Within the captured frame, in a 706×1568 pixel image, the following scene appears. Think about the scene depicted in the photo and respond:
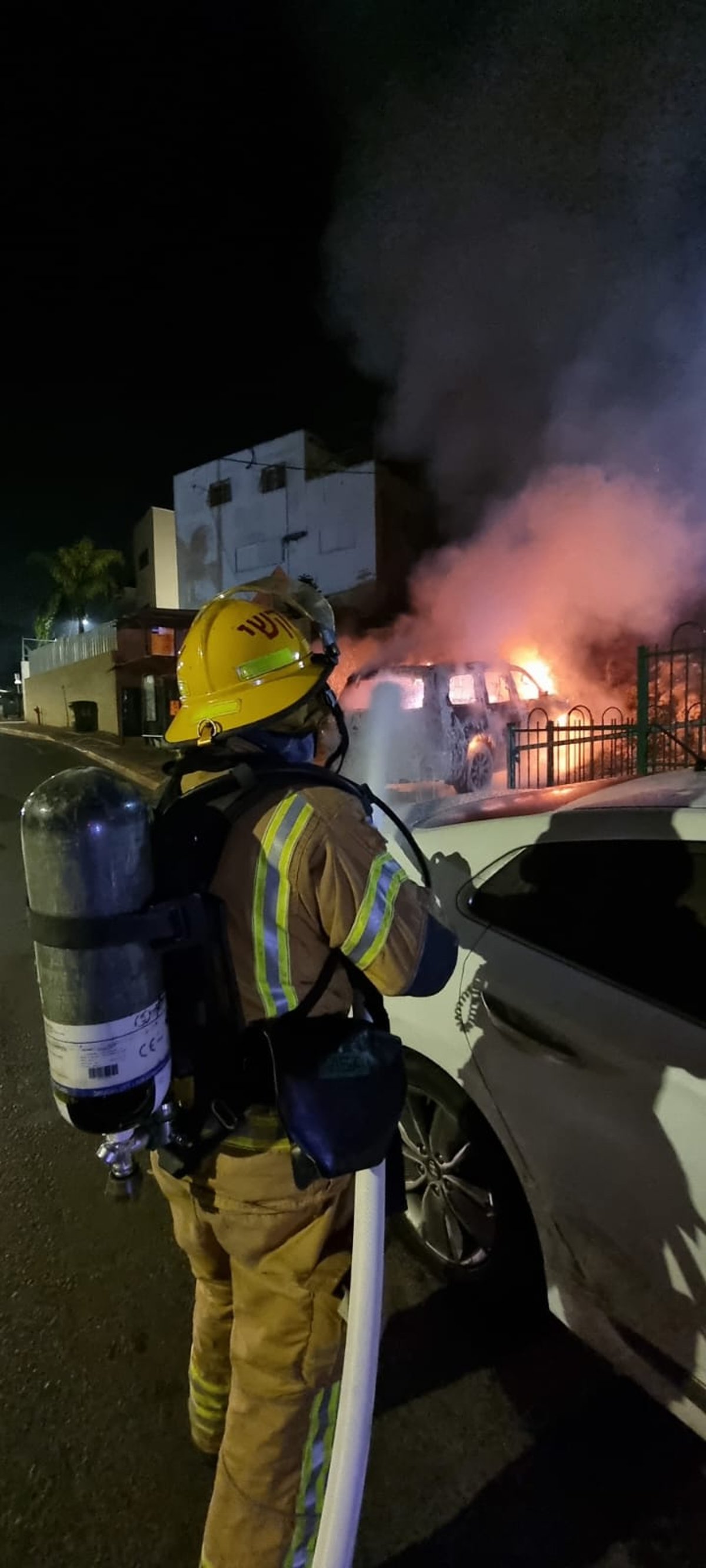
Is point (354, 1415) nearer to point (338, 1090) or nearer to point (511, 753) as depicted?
point (338, 1090)

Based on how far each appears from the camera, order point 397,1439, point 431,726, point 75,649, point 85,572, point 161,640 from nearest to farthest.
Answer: point 397,1439 → point 431,726 → point 161,640 → point 75,649 → point 85,572

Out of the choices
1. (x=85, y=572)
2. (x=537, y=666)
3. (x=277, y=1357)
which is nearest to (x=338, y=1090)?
(x=277, y=1357)

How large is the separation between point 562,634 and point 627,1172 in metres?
16.0

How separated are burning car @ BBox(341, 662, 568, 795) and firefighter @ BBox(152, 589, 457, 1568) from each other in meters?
9.88

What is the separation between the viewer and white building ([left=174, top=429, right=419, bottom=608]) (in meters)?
21.3

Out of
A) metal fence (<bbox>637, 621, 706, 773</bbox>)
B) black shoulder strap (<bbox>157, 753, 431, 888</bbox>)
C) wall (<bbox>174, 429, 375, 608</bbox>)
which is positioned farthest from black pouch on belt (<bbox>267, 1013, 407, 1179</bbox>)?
wall (<bbox>174, 429, 375, 608</bbox>)

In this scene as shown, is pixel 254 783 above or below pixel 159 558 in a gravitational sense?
below

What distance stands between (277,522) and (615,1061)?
23.3 m

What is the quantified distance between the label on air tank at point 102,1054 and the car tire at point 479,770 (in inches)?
409

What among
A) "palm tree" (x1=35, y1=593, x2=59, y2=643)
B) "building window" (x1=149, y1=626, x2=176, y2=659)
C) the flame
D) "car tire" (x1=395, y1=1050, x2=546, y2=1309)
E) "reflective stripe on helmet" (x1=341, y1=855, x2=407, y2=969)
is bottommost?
"car tire" (x1=395, y1=1050, x2=546, y2=1309)

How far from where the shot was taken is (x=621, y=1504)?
1.83 m

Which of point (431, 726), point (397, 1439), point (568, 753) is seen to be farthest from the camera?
point (431, 726)

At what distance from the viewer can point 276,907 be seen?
150cm

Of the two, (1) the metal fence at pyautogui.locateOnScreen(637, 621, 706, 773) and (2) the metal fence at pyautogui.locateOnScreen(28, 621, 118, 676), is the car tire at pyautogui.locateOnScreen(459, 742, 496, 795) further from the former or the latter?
(2) the metal fence at pyautogui.locateOnScreen(28, 621, 118, 676)
